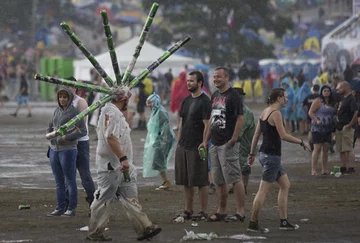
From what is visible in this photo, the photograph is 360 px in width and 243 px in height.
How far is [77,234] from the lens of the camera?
11.9 meters

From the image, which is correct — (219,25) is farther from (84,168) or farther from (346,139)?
(84,168)

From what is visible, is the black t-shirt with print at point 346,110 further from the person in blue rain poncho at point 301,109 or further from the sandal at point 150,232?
the person in blue rain poncho at point 301,109

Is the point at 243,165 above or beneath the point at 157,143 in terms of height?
beneath

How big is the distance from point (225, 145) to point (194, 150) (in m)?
0.40

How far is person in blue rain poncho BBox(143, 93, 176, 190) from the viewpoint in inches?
670

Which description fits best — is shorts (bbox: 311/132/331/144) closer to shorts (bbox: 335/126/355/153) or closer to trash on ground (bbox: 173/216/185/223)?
shorts (bbox: 335/126/355/153)

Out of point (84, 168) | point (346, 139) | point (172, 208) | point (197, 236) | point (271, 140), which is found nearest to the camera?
point (197, 236)

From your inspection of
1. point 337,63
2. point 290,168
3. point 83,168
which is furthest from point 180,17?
point 83,168

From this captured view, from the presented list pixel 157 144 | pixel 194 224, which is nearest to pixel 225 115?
pixel 194 224

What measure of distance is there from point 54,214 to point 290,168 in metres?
7.82

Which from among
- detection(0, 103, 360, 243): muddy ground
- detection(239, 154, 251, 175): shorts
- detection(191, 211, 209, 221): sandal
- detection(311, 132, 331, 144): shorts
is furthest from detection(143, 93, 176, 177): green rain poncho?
detection(191, 211, 209, 221): sandal

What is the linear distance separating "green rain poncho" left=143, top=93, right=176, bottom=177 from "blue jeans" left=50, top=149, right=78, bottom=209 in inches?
138

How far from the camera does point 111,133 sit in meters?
11.1

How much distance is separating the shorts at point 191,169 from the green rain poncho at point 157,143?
155 inches
